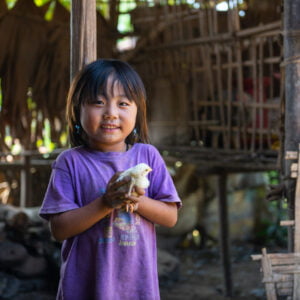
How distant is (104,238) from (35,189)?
524 centimetres

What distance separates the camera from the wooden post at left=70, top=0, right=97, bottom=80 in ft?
7.08

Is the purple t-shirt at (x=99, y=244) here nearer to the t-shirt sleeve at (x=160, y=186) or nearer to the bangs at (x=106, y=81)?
the t-shirt sleeve at (x=160, y=186)

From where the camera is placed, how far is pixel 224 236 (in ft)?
20.0

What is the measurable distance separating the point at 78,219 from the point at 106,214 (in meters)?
0.09

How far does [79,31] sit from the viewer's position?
2170mm

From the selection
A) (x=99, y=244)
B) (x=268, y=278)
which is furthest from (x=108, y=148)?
(x=268, y=278)

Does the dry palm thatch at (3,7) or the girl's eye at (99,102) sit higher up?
the dry palm thatch at (3,7)

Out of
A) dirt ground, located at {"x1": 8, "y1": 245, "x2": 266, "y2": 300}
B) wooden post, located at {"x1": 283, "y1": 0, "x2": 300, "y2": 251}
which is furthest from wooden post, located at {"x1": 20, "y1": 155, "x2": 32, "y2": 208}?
wooden post, located at {"x1": 283, "y1": 0, "x2": 300, "y2": 251}

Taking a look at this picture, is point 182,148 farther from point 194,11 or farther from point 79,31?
point 79,31

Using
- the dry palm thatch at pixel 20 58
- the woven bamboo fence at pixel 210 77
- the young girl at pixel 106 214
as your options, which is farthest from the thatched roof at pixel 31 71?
the young girl at pixel 106 214

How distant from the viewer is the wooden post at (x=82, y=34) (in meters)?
2.16

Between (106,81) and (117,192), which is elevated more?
(106,81)

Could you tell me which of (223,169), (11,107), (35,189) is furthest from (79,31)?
(35,189)

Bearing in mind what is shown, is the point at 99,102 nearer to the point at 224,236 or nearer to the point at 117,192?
the point at 117,192
